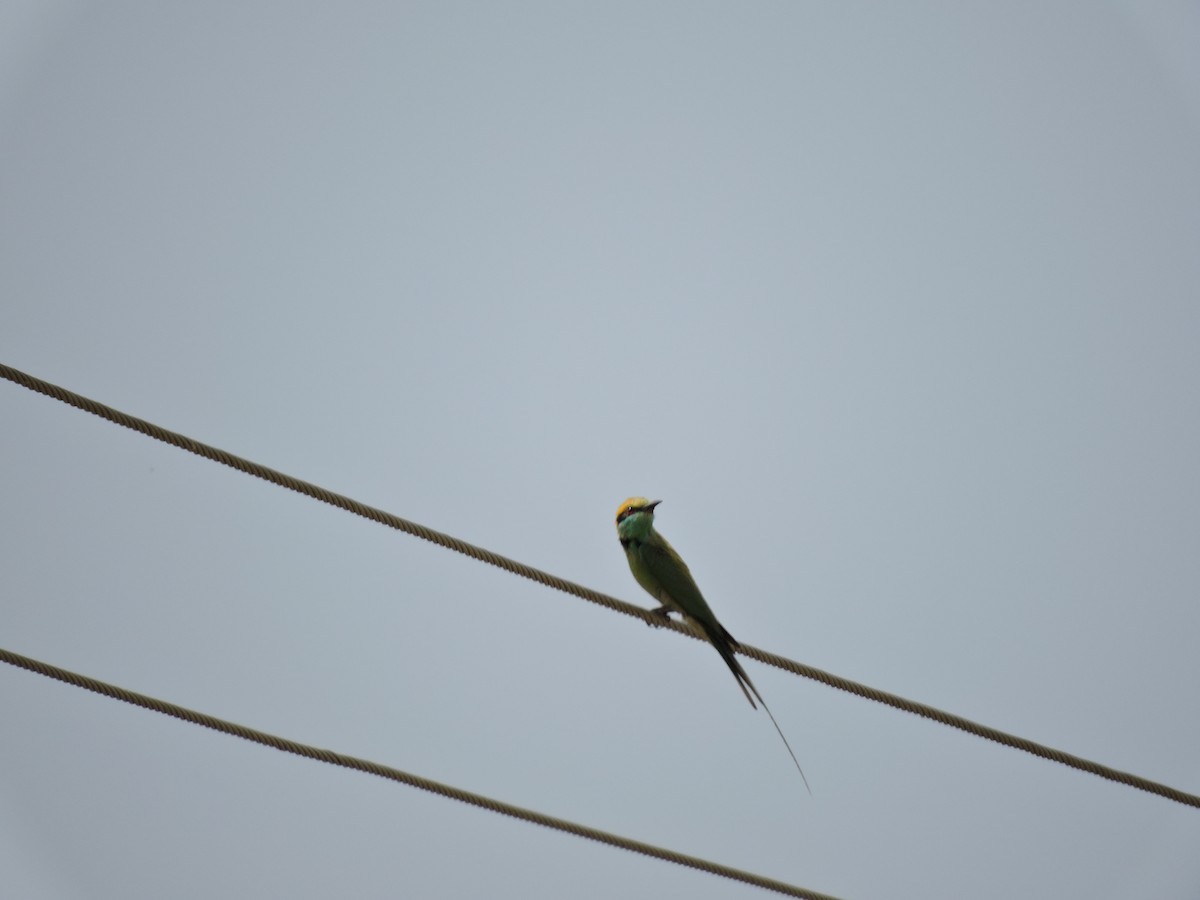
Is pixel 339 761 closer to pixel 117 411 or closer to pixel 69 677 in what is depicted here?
pixel 69 677

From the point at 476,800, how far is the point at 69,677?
4.26 ft

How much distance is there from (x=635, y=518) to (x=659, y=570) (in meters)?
0.39

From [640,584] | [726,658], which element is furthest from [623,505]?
[726,658]

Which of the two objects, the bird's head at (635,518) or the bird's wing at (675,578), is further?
the bird's head at (635,518)

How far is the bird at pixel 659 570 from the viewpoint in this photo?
5477mm

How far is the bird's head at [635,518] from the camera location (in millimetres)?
6039

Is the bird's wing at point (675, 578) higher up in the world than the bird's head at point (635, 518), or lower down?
lower down

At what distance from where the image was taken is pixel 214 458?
3.32 meters

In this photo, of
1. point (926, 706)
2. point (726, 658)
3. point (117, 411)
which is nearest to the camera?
point (117, 411)

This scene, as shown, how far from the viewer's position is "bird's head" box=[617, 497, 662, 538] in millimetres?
6039

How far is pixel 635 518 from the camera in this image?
239 inches

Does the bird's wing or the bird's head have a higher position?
the bird's head

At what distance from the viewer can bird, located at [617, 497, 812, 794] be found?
5.48 metres

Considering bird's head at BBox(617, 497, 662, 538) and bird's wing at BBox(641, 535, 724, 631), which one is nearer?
bird's wing at BBox(641, 535, 724, 631)
